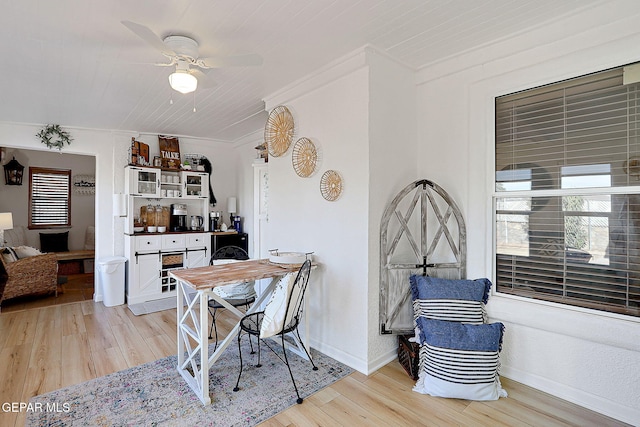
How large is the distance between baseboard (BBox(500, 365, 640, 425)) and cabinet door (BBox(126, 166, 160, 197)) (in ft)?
15.9

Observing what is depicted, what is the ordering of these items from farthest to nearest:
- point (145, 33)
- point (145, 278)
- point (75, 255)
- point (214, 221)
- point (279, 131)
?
1. point (75, 255)
2. point (214, 221)
3. point (145, 278)
4. point (279, 131)
5. point (145, 33)

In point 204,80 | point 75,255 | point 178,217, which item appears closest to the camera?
point 204,80

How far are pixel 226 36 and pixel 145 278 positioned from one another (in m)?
3.70

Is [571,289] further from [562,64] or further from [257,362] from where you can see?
[257,362]

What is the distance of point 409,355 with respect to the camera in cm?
245

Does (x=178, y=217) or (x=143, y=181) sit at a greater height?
(x=143, y=181)

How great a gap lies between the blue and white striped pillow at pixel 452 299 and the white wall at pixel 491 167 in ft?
0.49

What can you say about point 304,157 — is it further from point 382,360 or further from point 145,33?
point 382,360

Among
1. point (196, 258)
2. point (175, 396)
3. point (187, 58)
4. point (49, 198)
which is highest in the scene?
point (187, 58)

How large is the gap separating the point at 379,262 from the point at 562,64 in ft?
6.22

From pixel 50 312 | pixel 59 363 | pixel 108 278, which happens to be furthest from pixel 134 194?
pixel 59 363

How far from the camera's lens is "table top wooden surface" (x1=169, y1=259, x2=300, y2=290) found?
2171mm

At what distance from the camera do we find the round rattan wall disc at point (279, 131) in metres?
3.22

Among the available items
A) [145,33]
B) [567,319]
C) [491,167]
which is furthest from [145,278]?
[567,319]
